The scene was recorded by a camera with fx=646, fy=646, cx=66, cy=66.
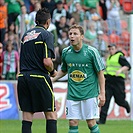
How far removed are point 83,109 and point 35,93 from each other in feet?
4.46

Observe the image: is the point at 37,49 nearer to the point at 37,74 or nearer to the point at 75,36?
the point at 37,74

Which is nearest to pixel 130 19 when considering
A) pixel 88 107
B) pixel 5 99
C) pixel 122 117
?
pixel 122 117

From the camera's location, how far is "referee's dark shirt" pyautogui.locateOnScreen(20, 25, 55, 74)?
10.3 meters

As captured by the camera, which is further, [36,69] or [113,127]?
[113,127]

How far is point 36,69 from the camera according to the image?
1039 centimetres

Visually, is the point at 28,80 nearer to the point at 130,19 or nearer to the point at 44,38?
the point at 44,38

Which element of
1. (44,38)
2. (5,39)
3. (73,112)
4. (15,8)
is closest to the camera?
(44,38)

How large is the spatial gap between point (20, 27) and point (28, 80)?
9.99 meters

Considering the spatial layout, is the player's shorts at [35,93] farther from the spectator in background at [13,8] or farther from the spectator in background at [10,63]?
the spectator in background at [13,8]

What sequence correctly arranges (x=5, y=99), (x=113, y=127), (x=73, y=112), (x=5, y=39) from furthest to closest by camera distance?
(x=5, y=39) < (x=5, y=99) < (x=113, y=127) < (x=73, y=112)

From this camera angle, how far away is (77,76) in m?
11.5

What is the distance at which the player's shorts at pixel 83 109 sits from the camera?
1143cm

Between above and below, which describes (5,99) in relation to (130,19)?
below

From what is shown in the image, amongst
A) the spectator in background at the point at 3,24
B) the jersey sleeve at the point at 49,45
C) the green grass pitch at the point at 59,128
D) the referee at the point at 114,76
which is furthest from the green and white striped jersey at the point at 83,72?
the spectator in background at the point at 3,24
